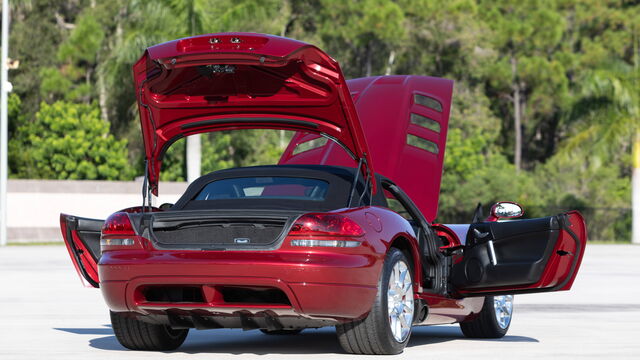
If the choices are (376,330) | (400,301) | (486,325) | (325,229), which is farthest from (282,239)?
(486,325)

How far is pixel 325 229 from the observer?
25.5 ft

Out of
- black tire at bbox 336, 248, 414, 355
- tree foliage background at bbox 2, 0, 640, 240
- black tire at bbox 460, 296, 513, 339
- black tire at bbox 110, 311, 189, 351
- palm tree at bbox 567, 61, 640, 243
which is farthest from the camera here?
tree foliage background at bbox 2, 0, 640, 240

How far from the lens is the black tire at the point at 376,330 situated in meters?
8.04

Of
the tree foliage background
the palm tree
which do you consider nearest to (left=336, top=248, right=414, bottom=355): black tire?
the tree foliage background

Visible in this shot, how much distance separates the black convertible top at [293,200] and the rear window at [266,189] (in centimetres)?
4

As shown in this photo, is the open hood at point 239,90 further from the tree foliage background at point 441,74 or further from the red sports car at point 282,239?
the tree foliage background at point 441,74

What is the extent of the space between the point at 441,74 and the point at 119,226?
5808 cm

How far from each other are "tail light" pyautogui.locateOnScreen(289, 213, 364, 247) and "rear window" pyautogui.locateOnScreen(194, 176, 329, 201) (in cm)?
67

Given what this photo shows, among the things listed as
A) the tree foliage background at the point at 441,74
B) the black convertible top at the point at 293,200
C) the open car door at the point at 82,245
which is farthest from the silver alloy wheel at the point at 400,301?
the tree foliage background at the point at 441,74

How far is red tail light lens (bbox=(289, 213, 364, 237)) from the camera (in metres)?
7.75

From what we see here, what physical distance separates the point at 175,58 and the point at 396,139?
4426 mm

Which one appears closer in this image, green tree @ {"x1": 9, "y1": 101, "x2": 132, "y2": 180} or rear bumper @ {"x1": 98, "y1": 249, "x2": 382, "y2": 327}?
rear bumper @ {"x1": 98, "y1": 249, "x2": 382, "y2": 327}

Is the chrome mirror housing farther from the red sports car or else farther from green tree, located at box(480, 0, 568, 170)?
green tree, located at box(480, 0, 568, 170)

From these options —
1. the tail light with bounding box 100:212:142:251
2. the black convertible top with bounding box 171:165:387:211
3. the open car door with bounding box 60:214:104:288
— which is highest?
the black convertible top with bounding box 171:165:387:211
